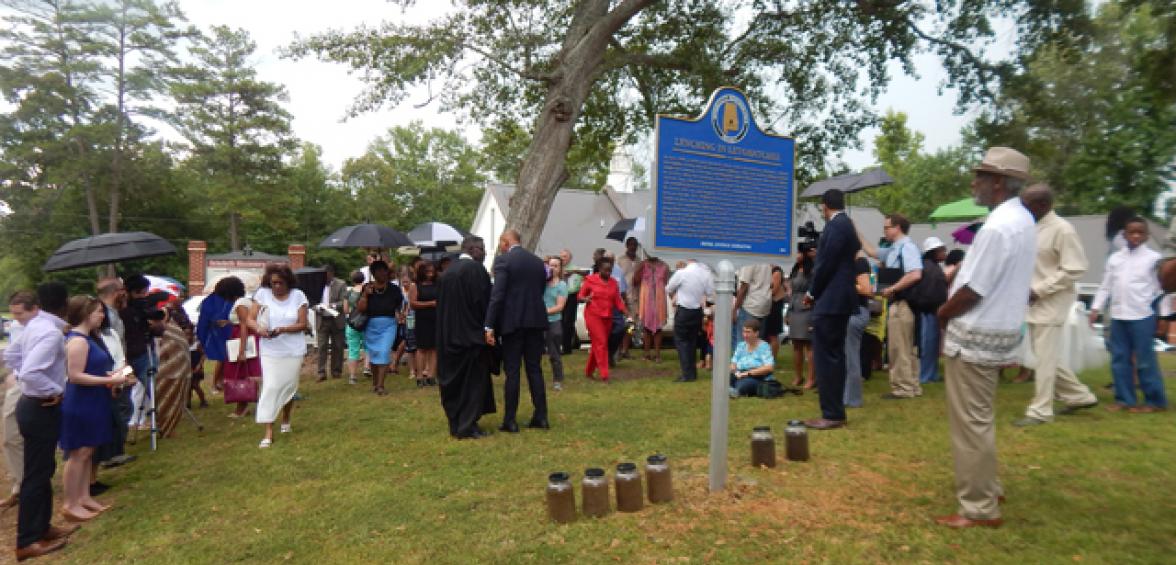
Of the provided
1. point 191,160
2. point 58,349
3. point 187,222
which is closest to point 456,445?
point 58,349

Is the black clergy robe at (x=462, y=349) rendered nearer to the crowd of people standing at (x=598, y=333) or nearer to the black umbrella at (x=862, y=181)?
the crowd of people standing at (x=598, y=333)

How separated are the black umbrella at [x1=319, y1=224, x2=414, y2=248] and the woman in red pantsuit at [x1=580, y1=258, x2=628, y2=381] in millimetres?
3849

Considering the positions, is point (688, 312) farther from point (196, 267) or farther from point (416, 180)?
point (416, 180)

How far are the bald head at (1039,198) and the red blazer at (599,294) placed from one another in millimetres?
5452

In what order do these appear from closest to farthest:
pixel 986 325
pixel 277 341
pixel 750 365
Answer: pixel 986 325, pixel 277 341, pixel 750 365

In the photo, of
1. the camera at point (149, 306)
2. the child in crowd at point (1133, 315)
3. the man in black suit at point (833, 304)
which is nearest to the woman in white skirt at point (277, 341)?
the camera at point (149, 306)

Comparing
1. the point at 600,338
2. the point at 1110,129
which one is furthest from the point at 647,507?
the point at 1110,129

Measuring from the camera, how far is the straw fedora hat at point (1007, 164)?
3855mm

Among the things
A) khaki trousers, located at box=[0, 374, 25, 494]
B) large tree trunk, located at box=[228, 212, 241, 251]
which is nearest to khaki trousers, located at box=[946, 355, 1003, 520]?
khaki trousers, located at box=[0, 374, 25, 494]

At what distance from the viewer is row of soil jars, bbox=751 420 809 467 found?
507 centimetres

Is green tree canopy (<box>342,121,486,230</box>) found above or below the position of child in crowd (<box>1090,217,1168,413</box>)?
above

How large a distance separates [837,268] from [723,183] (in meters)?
2.01

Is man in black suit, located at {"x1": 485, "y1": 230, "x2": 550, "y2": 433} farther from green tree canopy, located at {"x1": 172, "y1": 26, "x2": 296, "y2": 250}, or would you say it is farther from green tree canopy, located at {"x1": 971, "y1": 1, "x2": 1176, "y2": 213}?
green tree canopy, located at {"x1": 172, "y1": 26, "x2": 296, "y2": 250}

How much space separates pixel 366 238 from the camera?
11.8 metres
